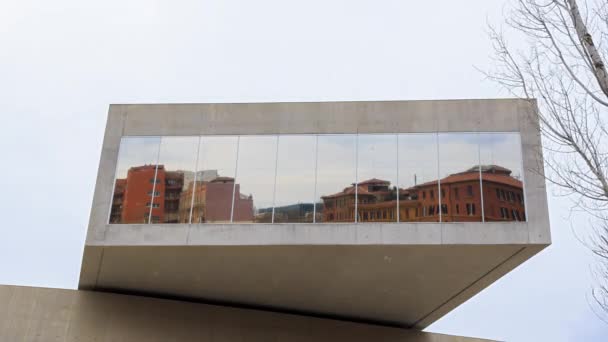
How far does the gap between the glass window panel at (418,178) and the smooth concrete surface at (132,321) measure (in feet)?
20.3

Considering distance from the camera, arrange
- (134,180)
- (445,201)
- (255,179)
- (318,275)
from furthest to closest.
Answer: (318,275)
(134,180)
(255,179)
(445,201)

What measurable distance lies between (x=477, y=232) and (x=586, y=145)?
5862 mm

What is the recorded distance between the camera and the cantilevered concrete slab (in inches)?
642

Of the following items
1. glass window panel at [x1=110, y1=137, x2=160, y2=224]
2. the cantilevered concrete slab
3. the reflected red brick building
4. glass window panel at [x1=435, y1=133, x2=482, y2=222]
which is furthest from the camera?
glass window panel at [x1=110, y1=137, x2=160, y2=224]

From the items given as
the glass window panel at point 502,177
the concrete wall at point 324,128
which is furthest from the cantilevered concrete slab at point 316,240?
the glass window panel at point 502,177

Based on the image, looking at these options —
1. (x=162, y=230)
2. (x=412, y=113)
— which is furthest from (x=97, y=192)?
(x=412, y=113)

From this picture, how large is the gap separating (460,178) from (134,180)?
25.6 ft

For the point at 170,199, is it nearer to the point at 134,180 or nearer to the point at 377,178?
the point at 134,180

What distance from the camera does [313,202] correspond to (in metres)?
16.9

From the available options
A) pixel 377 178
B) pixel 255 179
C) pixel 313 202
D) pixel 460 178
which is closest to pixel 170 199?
pixel 255 179

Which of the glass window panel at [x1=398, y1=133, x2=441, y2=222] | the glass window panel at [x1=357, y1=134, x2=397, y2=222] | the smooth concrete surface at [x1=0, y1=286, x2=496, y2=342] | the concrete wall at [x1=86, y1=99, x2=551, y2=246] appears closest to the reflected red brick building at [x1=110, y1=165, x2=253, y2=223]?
the concrete wall at [x1=86, y1=99, x2=551, y2=246]

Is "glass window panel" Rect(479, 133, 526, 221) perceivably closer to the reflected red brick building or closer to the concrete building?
the concrete building

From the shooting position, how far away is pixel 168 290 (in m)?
19.5

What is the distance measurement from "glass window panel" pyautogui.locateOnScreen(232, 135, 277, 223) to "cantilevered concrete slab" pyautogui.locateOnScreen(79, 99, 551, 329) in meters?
0.27
